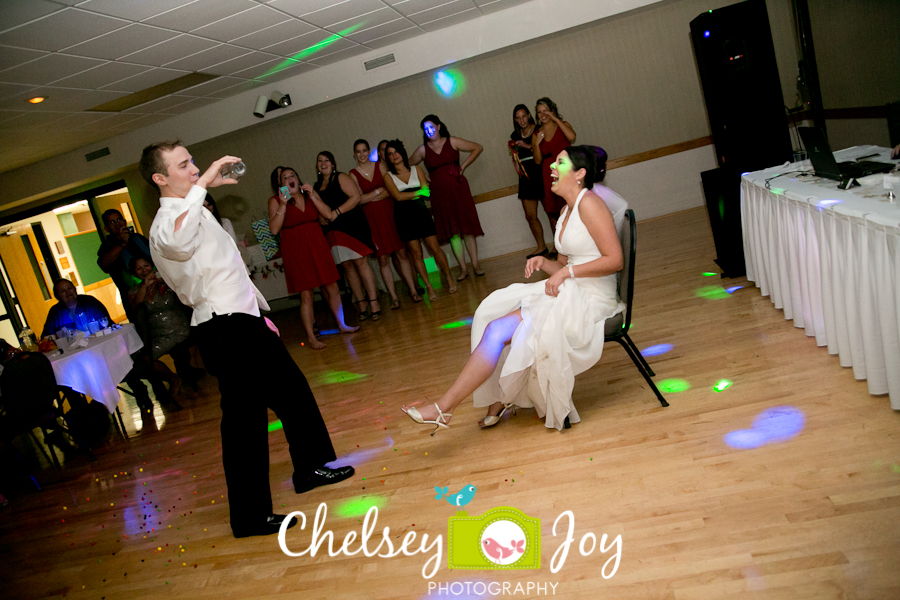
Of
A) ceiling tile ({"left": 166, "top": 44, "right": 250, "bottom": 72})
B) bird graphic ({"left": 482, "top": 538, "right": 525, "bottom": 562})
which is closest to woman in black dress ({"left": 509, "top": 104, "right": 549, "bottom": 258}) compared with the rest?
ceiling tile ({"left": 166, "top": 44, "right": 250, "bottom": 72})

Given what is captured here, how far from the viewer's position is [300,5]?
15.6 ft

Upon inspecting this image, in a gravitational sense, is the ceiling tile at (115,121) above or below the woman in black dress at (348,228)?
above

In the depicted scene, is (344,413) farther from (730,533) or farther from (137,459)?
(730,533)

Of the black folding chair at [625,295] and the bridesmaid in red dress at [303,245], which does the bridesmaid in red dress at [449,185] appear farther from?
the black folding chair at [625,295]

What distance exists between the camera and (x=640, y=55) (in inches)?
285

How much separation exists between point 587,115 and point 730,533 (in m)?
6.38

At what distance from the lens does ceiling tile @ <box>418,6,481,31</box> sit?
649cm

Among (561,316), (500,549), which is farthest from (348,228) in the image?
(500,549)

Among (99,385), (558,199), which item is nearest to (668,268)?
(558,199)

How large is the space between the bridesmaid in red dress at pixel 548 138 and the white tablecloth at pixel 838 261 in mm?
2872

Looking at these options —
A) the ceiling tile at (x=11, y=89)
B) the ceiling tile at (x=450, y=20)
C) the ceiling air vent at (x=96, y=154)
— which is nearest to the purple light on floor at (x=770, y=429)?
the ceiling tile at (x=450, y=20)

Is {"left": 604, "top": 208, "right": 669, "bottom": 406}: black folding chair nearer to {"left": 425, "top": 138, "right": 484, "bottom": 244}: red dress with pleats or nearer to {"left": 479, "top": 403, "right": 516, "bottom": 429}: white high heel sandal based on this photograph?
{"left": 479, "top": 403, "right": 516, "bottom": 429}: white high heel sandal

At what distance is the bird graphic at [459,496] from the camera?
7.96ft

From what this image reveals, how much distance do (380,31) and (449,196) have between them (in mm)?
1794
